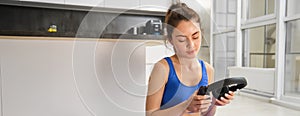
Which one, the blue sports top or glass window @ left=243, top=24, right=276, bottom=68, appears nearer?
the blue sports top

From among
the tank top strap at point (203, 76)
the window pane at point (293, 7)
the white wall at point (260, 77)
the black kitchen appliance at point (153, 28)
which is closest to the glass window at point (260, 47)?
the white wall at point (260, 77)

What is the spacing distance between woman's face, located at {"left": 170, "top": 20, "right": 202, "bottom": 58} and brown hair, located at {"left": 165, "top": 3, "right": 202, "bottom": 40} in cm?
1

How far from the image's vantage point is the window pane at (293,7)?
1779mm

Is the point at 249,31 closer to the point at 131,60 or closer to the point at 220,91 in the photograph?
the point at 131,60

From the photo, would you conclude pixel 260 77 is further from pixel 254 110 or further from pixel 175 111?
pixel 175 111

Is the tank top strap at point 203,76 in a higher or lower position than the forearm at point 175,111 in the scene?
higher

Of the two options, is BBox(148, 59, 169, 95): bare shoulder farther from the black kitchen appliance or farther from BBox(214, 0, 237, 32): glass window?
BBox(214, 0, 237, 32): glass window

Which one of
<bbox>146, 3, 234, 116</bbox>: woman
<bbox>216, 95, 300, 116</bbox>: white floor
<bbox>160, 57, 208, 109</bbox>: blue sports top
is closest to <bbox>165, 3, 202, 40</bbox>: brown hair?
<bbox>146, 3, 234, 116</bbox>: woman

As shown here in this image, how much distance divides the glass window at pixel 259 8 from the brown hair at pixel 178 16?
196 centimetres

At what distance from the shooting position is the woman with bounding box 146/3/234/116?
0.46 meters

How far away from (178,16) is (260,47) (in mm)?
2155

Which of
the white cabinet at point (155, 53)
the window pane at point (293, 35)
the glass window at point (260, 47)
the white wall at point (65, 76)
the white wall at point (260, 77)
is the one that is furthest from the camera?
the glass window at point (260, 47)

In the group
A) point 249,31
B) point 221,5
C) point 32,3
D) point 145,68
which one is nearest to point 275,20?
point 249,31

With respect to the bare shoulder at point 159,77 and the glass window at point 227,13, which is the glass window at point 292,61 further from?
the bare shoulder at point 159,77
